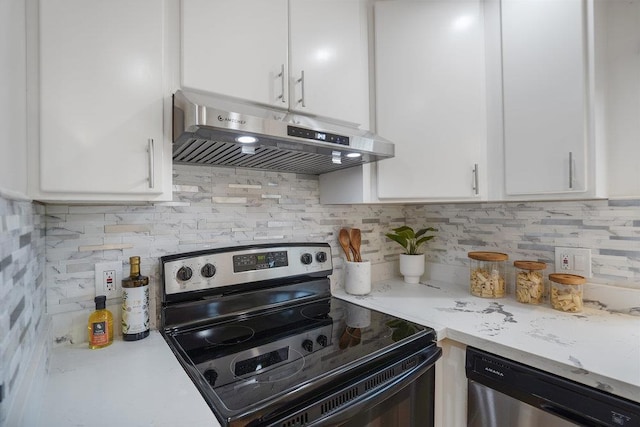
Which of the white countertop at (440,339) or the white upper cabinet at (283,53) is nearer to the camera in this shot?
the white countertop at (440,339)

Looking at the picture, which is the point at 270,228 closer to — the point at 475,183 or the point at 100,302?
the point at 100,302

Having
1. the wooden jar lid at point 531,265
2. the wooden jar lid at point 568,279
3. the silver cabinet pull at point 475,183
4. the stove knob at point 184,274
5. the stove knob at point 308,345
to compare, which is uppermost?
the silver cabinet pull at point 475,183

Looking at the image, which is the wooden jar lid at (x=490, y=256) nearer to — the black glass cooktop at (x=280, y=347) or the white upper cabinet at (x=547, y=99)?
the white upper cabinet at (x=547, y=99)

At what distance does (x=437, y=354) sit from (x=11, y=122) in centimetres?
129

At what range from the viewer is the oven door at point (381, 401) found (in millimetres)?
739

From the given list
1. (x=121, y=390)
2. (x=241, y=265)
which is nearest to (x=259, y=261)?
(x=241, y=265)

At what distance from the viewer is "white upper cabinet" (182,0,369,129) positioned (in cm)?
95

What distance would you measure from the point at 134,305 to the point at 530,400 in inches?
50.6

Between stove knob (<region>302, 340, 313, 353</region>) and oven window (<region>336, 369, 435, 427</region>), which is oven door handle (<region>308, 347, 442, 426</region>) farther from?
stove knob (<region>302, 340, 313, 353</region>)

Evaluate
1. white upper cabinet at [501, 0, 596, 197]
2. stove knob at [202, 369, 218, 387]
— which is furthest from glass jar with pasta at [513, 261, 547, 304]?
stove knob at [202, 369, 218, 387]

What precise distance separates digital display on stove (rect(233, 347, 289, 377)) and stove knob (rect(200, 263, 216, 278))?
41cm

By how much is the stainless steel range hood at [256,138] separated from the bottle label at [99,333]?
61 cm

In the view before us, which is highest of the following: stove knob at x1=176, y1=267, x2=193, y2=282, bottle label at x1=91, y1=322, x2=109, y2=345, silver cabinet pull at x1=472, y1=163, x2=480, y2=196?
silver cabinet pull at x1=472, y1=163, x2=480, y2=196

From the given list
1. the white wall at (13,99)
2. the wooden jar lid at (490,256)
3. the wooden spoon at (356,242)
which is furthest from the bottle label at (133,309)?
the wooden jar lid at (490,256)
